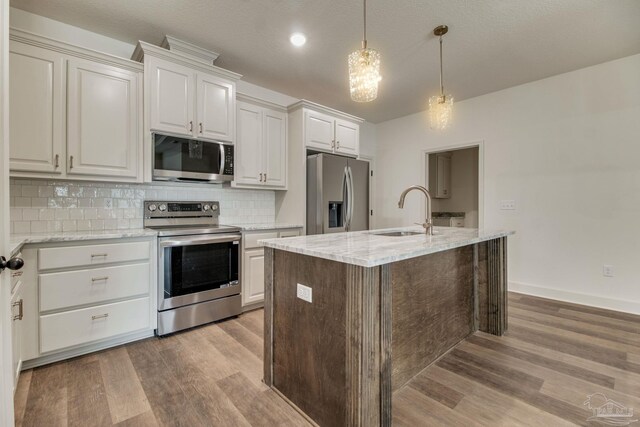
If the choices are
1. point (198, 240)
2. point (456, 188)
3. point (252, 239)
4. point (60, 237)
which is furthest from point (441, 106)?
point (456, 188)

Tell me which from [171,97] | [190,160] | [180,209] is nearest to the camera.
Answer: [171,97]

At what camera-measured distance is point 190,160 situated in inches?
109

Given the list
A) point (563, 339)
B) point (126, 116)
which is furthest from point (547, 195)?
point (126, 116)

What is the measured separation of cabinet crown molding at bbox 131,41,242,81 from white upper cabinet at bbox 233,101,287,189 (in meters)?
0.47

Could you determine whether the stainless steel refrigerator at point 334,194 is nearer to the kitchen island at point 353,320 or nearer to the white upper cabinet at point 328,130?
the white upper cabinet at point 328,130

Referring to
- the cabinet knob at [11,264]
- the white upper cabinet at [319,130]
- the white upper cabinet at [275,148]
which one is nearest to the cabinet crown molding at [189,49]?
the white upper cabinet at [275,148]

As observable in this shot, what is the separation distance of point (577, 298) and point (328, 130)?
353 cm

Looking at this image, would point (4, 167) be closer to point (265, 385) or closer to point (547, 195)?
point (265, 385)

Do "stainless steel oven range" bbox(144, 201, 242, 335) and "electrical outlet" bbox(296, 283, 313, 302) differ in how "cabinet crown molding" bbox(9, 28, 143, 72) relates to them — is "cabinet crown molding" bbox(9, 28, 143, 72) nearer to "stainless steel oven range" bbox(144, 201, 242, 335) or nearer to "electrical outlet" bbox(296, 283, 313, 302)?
"stainless steel oven range" bbox(144, 201, 242, 335)

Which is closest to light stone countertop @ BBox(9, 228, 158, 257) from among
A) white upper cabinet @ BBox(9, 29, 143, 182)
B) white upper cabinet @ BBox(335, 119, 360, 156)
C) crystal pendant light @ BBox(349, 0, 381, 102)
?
white upper cabinet @ BBox(9, 29, 143, 182)

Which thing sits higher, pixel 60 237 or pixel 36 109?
pixel 36 109

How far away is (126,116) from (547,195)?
459cm

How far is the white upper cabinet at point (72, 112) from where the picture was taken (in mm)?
2072

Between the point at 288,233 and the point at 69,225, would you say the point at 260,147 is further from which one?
the point at 69,225
